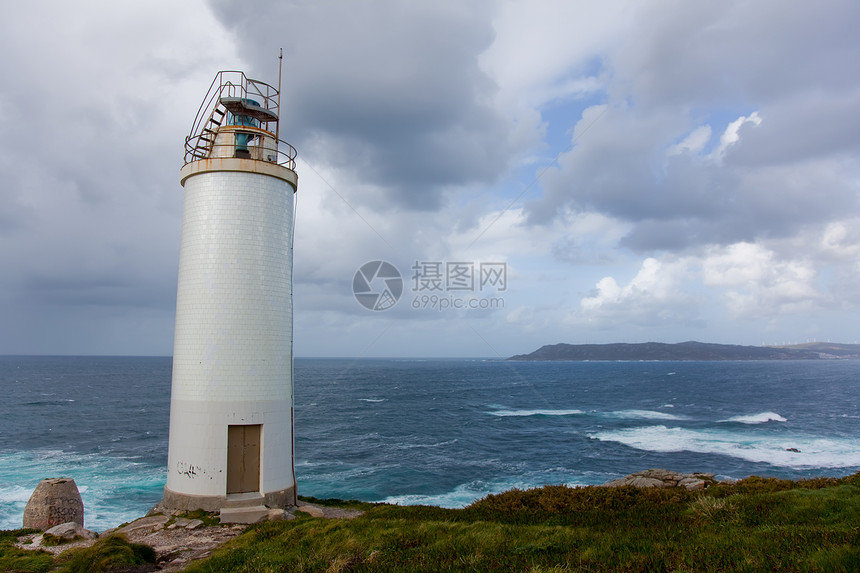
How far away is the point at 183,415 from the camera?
13367 millimetres

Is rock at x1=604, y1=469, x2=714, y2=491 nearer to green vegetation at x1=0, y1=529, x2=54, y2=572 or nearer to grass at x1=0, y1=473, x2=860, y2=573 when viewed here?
grass at x1=0, y1=473, x2=860, y2=573

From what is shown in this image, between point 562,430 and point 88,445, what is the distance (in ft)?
131

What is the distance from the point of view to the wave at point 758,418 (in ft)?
181

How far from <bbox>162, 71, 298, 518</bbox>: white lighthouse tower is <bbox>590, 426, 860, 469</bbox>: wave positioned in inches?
1344

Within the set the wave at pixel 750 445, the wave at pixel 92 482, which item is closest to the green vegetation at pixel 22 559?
the wave at pixel 92 482

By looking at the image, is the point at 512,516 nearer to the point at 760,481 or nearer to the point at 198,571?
the point at 198,571

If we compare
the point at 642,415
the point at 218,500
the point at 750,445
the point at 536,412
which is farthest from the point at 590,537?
the point at 642,415

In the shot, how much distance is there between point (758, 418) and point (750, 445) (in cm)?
1942

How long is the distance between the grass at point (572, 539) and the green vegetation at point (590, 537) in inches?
0.8

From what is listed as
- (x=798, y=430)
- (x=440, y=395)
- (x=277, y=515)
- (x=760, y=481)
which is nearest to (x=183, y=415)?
(x=277, y=515)

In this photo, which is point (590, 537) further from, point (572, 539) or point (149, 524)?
point (149, 524)

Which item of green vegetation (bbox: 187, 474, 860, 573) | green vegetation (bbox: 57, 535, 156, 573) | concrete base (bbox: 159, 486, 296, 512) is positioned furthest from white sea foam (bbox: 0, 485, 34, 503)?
green vegetation (bbox: 187, 474, 860, 573)

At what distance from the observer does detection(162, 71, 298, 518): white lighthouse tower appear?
13180 mm

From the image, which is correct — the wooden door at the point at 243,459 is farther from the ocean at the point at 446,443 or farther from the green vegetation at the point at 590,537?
the ocean at the point at 446,443
